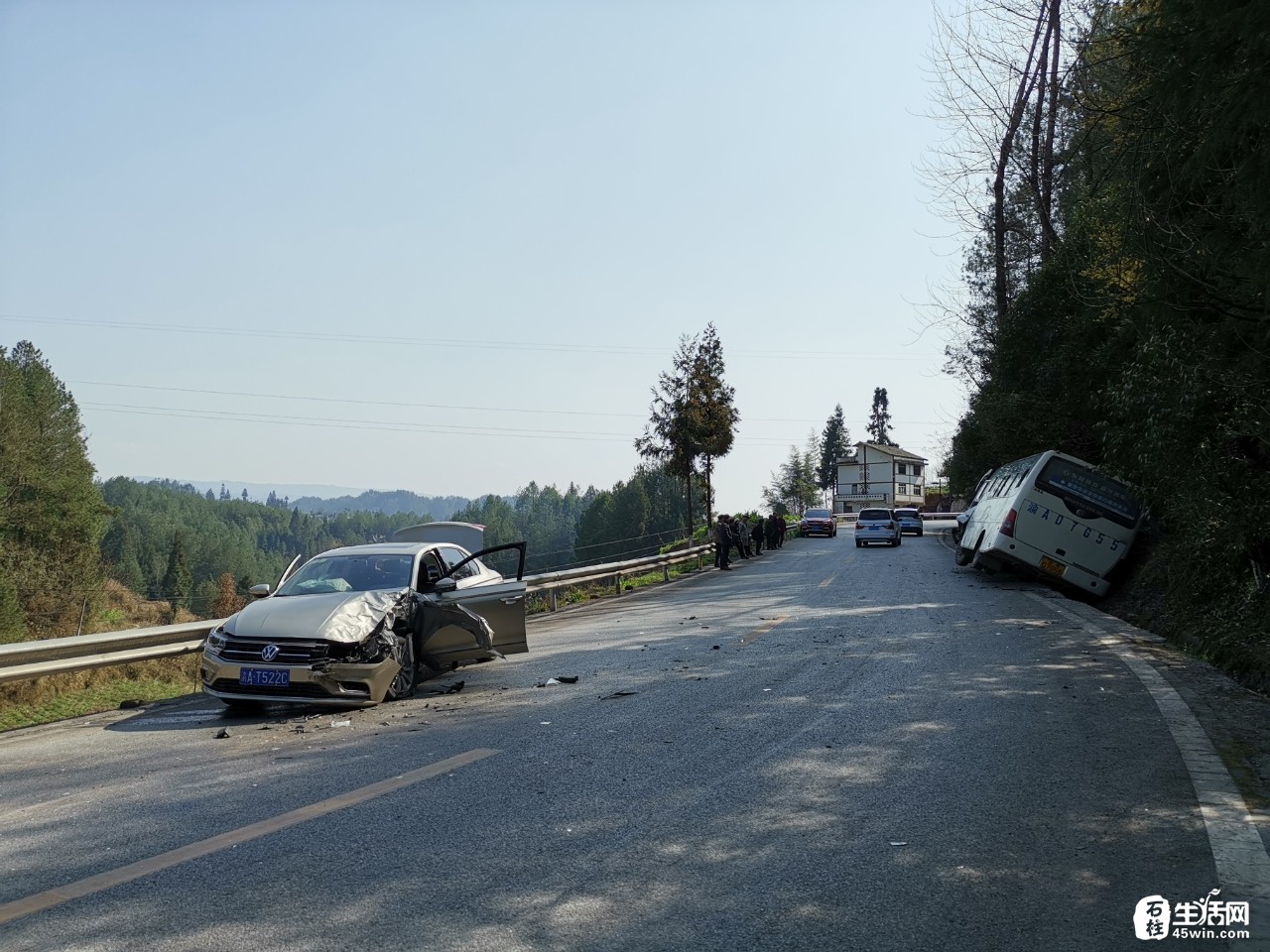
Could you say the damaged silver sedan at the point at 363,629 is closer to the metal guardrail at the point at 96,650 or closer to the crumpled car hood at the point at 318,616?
the crumpled car hood at the point at 318,616

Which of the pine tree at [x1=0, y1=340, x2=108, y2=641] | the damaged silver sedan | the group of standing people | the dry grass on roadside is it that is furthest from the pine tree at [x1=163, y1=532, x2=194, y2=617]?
the damaged silver sedan

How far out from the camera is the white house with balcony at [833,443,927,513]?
420 ft

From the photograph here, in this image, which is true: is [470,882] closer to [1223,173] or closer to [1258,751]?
[1258,751]

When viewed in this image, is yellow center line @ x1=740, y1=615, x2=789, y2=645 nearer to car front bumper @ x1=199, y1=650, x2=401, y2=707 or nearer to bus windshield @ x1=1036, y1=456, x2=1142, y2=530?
car front bumper @ x1=199, y1=650, x2=401, y2=707

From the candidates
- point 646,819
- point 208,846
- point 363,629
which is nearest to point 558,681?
point 363,629

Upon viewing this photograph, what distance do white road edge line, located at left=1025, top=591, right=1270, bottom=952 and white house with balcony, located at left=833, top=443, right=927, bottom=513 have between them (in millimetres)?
118644

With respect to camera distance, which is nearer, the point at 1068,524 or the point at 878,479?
the point at 1068,524

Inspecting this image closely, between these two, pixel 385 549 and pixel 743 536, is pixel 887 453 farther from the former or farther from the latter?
pixel 385 549

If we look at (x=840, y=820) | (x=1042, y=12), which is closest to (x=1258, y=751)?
(x=840, y=820)

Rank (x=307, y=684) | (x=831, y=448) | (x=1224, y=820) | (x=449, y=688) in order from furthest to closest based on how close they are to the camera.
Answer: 1. (x=831, y=448)
2. (x=449, y=688)
3. (x=307, y=684)
4. (x=1224, y=820)

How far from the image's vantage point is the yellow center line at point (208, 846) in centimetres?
394

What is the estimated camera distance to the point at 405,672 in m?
9.30

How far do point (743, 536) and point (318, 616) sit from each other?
3084cm

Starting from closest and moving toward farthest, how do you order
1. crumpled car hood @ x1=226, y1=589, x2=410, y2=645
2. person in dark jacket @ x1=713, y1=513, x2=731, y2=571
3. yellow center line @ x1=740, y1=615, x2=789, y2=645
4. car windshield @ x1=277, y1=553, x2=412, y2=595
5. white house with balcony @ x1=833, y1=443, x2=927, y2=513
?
crumpled car hood @ x1=226, y1=589, x2=410, y2=645
car windshield @ x1=277, y1=553, x2=412, y2=595
yellow center line @ x1=740, y1=615, x2=789, y2=645
person in dark jacket @ x1=713, y1=513, x2=731, y2=571
white house with balcony @ x1=833, y1=443, x2=927, y2=513
